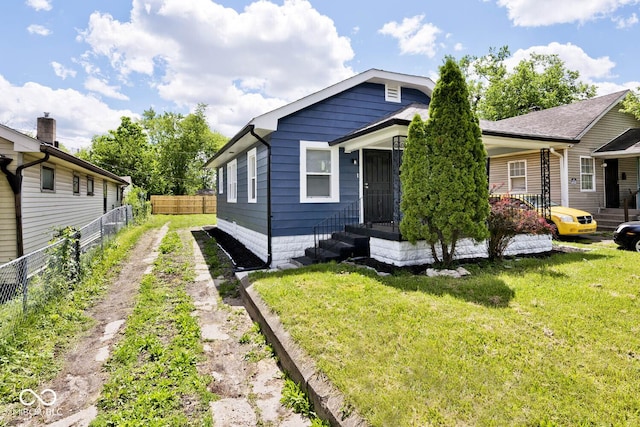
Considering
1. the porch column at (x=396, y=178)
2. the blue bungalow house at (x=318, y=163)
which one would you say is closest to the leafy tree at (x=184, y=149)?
the blue bungalow house at (x=318, y=163)

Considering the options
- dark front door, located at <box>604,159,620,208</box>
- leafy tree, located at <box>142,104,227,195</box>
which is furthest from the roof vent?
leafy tree, located at <box>142,104,227,195</box>

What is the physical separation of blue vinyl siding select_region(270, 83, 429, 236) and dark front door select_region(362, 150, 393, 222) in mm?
318

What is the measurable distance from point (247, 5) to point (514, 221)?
856 centimetres

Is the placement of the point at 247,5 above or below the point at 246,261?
above

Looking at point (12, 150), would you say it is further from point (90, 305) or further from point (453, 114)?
point (453, 114)

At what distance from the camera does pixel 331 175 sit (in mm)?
8109

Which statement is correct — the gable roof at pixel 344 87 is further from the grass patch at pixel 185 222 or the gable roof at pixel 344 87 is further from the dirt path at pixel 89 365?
the grass patch at pixel 185 222

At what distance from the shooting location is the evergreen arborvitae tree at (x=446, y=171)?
17.9 feet

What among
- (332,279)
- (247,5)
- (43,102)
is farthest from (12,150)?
(43,102)

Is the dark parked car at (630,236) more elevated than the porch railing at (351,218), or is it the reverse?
the porch railing at (351,218)

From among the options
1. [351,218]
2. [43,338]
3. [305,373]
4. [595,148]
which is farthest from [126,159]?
[305,373]

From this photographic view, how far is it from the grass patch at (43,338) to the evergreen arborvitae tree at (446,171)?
16.4 feet

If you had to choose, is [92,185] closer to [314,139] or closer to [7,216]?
[7,216]

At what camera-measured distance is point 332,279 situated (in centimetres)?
526
